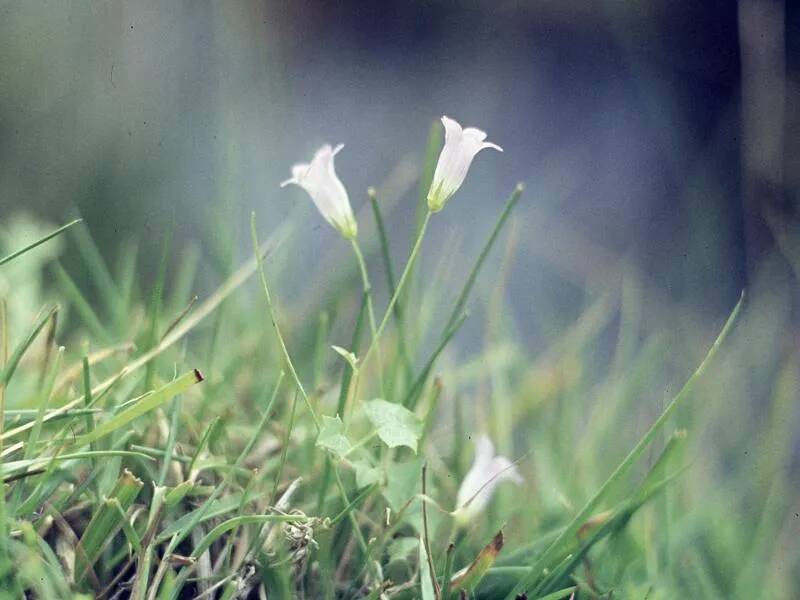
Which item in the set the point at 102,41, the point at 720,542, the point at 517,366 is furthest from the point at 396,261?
the point at 720,542

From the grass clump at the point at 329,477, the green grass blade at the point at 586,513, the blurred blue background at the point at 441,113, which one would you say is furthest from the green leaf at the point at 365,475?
the blurred blue background at the point at 441,113

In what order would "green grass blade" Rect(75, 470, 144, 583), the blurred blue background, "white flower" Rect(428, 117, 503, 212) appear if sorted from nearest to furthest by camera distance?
"green grass blade" Rect(75, 470, 144, 583) → "white flower" Rect(428, 117, 503, 212) → the blurred blue background

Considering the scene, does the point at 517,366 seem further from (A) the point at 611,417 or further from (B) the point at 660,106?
(B) the point at 660,106

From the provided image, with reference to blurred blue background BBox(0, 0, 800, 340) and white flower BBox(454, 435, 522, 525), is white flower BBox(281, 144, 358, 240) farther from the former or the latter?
blurred blue background BBox(0, 0, 800, 340)

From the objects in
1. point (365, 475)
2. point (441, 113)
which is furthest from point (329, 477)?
point (441, 113)

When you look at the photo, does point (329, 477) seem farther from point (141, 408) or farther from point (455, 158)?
point (455, 158)

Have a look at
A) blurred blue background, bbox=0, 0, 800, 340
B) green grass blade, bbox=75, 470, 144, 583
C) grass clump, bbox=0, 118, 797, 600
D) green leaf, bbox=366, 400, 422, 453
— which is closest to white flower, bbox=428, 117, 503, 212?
grass clump, bbox=0, 118, 797, 600

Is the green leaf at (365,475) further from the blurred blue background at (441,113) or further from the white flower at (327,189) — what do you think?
the blurred blue background at (441,113)
